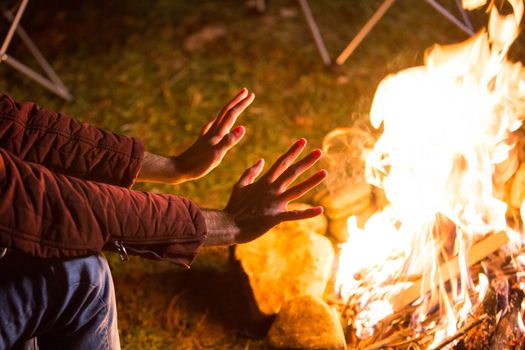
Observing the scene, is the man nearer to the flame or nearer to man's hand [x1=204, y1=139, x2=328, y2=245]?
man's hand [x1=204, y1=139, x2=328, y2=245]

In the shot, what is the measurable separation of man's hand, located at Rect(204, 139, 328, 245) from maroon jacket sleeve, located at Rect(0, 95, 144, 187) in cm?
51

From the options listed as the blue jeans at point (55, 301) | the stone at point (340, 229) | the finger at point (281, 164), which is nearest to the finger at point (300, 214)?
the finger at point (281, 164)

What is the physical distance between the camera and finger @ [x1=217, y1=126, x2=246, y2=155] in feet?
7.36

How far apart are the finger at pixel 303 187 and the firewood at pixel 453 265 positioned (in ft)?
2.93

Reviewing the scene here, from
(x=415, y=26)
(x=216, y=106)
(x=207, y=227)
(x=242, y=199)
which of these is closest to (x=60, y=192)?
(x=207, y=227)

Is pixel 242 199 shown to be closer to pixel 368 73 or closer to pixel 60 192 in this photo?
pixel 60 192

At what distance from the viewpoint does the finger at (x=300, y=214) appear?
181 centimetres

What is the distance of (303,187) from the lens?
184cm

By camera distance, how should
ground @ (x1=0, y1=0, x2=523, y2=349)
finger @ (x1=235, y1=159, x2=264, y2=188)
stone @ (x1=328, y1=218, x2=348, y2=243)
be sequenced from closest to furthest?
1. finger @ (x1=235, y1=159, x2=264, y2=188)
2. ground @ (x1=0, y1=0, x2=523, y2=349)
3. stone @ (x1=328, y1=218, x2=348, y2=243)

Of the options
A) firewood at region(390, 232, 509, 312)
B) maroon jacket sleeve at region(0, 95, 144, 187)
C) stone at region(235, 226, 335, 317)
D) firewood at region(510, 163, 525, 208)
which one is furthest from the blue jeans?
firewood at region(510, 163, 525, 208)

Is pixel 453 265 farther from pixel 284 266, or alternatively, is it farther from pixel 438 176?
pixel 284 266

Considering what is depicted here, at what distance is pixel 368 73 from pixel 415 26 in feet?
2.92

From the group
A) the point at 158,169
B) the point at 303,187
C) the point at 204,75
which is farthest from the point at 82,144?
the point at 204,75

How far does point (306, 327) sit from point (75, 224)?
116 cm
